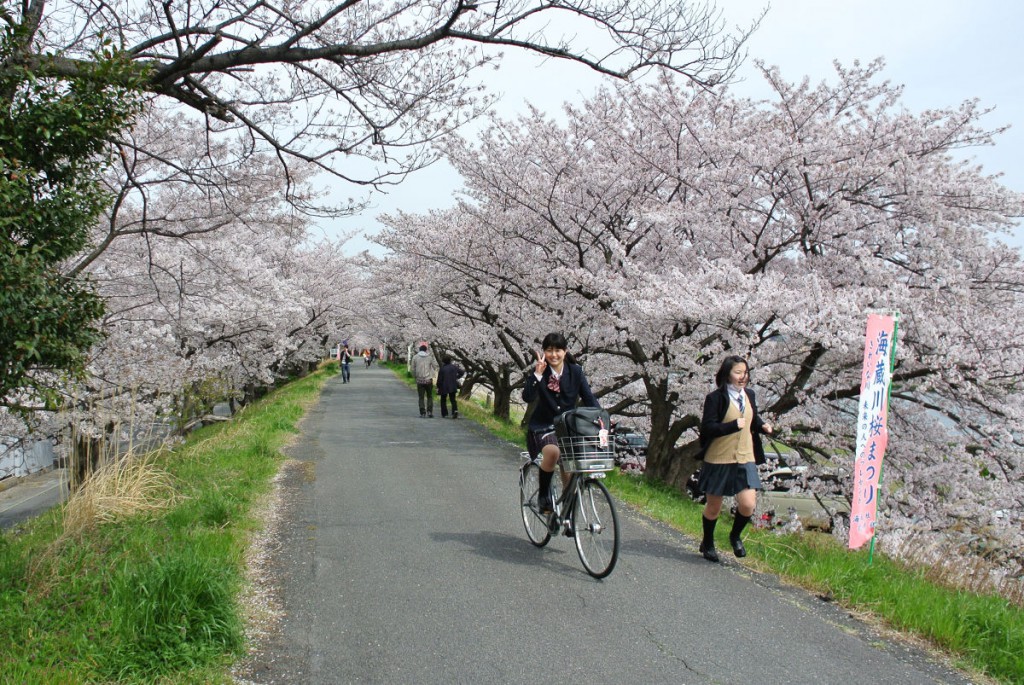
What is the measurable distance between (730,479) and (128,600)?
13.5 feet

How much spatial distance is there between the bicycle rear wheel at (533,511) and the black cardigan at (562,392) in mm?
535

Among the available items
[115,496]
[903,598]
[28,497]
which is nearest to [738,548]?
[903,598]

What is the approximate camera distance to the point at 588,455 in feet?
16.7

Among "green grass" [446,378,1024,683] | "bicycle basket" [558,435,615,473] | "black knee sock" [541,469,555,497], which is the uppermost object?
"bicycle basket" [558,435,615,473]

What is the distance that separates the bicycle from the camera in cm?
503

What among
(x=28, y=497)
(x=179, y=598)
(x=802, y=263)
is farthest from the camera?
(x=28, y=497)

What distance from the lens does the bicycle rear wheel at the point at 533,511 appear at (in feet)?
19.2

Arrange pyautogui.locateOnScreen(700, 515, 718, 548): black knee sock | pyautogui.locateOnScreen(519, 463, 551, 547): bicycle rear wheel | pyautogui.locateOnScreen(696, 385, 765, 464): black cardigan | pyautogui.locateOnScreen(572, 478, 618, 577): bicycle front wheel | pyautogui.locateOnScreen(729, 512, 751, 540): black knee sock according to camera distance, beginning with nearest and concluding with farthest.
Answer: pyautogui.locateOnScreen(572, 478, 618, 577): bicycle front wheel, pyautogui.locateOnScreen(696, 385, 765, 464): black cardigan, pyautogui.locateOnScreen(729, 512, 751, 540): black knee sock, pyautogui.locateOnScreen(700, 515, 718, 548): black knee sock, pyautogui.locateOnScreen(519, 463, 551, 547): bicycle rear wheel

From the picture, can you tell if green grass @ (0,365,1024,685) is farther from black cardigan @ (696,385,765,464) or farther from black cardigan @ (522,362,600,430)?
black cardigan @ (522,362,600,430)

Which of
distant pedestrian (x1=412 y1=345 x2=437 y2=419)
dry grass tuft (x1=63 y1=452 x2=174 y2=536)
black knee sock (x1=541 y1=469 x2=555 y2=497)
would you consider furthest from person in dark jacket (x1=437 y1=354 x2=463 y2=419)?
black knee sock (x1=541 y1=469 x2=555 y2=497)

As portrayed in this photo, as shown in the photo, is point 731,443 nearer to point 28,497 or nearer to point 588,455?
point 588,455

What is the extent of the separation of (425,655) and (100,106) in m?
3.80

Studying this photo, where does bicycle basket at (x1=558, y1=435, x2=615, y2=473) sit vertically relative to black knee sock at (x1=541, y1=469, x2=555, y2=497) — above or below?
above

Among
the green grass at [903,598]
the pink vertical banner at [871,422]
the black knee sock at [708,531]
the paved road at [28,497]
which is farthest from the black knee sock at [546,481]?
the paved road at [28,497]
